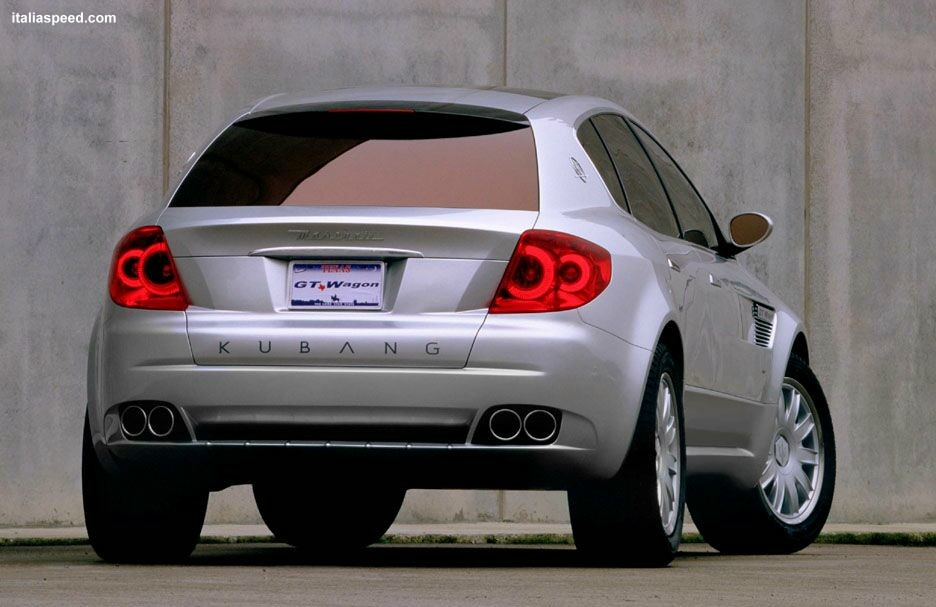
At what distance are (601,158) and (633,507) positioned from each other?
1293 millimetres

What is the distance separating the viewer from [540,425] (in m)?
6.43

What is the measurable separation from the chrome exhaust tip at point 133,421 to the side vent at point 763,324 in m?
2.78

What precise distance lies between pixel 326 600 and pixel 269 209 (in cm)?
155

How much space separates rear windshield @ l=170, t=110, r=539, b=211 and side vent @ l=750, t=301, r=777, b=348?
72.8 inches

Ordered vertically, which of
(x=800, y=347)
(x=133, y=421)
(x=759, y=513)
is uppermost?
(x=800, y=347)

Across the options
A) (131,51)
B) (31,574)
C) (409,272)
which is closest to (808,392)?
(409,272)

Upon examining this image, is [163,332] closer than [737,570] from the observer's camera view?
Yes

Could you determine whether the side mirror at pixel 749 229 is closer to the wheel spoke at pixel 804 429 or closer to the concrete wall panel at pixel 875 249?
the wheel spoke at pixel 804 429

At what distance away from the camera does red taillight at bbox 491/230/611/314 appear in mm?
6422

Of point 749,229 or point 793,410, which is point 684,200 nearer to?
point 749,229

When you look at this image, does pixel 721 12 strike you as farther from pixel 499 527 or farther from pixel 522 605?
pixel 522 605

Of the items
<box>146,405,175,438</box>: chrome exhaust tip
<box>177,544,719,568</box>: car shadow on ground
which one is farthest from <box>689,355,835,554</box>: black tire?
<box>146,405,175,438</box>: chrome exhaust tip

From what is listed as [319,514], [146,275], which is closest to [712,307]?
[319,514]

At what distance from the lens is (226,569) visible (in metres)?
6.90
